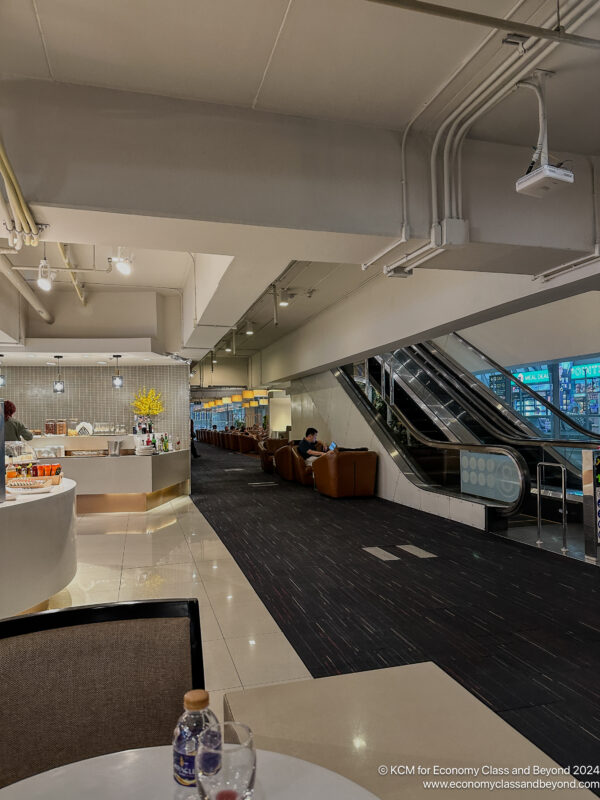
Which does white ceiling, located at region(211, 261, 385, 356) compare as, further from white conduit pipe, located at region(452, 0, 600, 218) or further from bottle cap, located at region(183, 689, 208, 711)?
bottle cap, located at region(183, 689, 208, 711)

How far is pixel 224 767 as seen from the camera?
86cm

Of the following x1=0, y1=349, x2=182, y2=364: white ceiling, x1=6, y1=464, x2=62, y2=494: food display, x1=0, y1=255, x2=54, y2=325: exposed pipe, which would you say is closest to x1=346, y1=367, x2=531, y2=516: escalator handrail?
x1=0, y1=349, x2=182, y2=364: white ceiling

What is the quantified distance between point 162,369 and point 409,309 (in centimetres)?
621

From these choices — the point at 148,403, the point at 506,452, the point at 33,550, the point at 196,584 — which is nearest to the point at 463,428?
the point at 506,452

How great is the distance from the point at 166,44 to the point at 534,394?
848 centimetres

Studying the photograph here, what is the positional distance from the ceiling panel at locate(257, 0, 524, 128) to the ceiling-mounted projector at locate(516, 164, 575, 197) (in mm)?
834

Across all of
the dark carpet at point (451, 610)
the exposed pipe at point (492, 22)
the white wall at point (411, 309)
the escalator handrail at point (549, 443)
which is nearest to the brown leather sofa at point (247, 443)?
the white wall at point (411, 309)

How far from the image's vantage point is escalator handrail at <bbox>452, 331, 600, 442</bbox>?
8.53 meters

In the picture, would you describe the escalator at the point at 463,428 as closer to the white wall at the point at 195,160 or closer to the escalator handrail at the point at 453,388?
the escalator handrail at the point at 453,388

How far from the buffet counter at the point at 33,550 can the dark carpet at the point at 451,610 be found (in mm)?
1744

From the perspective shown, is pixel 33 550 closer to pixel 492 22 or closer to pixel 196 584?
pixel 196 584

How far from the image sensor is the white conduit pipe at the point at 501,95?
2.90 metres

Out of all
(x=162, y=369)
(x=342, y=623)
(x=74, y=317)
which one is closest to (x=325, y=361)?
(x=162, y=369)

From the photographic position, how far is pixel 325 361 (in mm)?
12719
